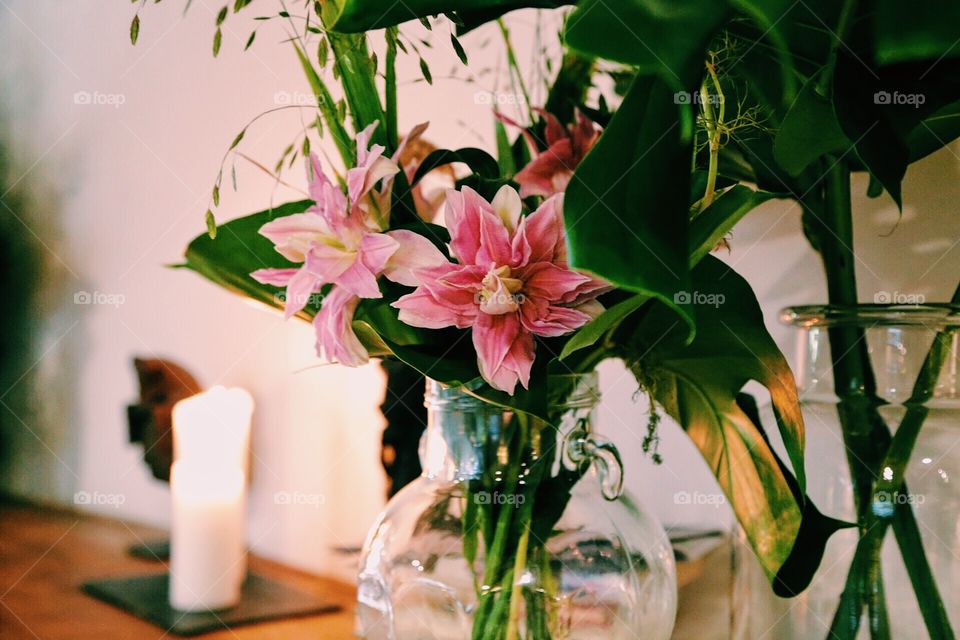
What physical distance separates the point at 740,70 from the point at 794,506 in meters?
0.23

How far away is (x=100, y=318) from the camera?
1.42 meters

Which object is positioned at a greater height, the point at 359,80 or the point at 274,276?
the point at 359,80

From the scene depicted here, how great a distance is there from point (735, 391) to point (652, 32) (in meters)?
0.23

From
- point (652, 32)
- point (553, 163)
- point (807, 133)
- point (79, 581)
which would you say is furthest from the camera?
point (79, 581)

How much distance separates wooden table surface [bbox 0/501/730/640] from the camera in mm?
677

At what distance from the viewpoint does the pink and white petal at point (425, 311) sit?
0.39 metres

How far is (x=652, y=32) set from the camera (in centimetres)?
28

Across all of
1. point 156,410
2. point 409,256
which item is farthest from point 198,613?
point 409,256

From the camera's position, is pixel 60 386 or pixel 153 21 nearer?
pixel 153 21

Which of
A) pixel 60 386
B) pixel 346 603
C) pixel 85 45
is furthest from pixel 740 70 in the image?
pixel 60 386

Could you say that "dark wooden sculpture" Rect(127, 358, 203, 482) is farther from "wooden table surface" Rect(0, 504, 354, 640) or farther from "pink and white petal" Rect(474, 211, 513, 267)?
"pink and white petal" Rect(474, 211, 513, 267)

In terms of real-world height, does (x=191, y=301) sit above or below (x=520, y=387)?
above

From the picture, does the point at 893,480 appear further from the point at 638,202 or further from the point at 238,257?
the point at 238,257

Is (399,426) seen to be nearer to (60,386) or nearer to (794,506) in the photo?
(794,506)
